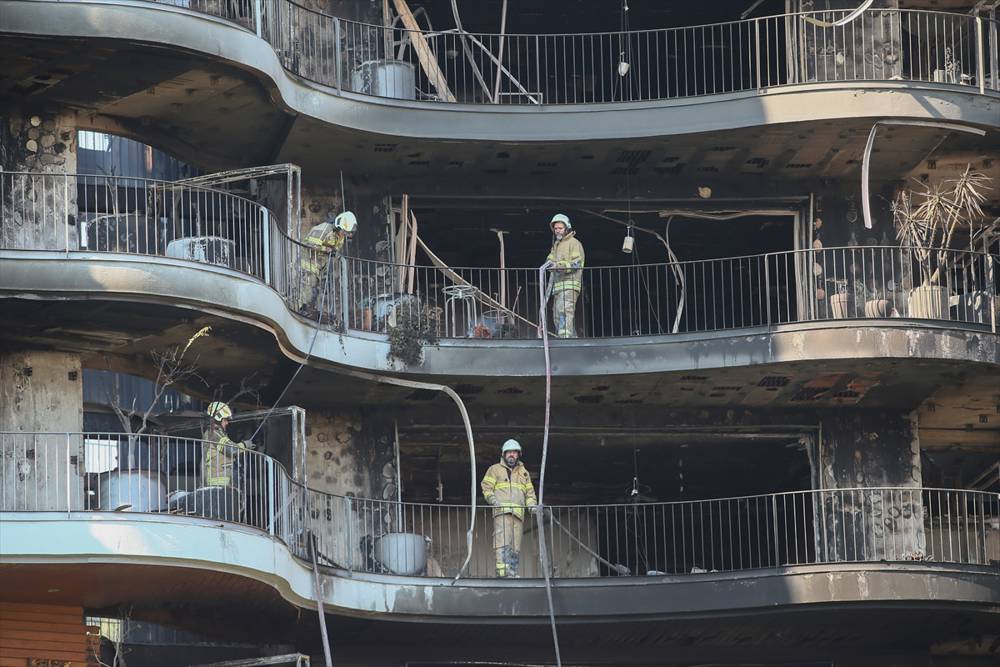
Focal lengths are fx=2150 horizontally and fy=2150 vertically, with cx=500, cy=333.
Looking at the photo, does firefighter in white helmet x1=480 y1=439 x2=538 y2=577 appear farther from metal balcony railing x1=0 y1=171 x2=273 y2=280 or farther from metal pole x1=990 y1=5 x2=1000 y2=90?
metal pole x1=990 y1=5 x2=1000 y2=90

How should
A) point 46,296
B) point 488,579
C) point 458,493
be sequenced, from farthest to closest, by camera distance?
1. point 458,493
2. point 488,579
3. point 46,296

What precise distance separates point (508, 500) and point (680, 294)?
581 centimetres

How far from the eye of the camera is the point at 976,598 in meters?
29.0

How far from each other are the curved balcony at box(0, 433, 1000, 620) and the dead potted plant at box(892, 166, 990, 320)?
109 inches

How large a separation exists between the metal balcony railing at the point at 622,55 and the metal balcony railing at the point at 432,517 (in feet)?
19.1

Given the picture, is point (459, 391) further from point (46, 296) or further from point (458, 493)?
point (46, 296)

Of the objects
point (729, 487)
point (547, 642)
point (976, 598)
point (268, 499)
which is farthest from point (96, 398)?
point (976, 598)

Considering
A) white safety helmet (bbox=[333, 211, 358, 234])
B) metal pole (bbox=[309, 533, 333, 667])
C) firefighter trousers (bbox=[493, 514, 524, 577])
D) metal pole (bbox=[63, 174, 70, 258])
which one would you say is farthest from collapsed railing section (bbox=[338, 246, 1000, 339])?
metal pole (bbox=[63, 174, 70, 258])

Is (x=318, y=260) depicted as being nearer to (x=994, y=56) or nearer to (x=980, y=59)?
(x=980, y=59)

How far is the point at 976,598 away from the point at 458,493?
8.61 metres

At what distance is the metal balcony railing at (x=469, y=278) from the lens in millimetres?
28031

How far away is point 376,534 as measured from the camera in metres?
30.1

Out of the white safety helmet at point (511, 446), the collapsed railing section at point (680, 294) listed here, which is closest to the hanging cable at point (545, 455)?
the white safety helmet at point (511, 446)

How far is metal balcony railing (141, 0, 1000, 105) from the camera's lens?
101ft
